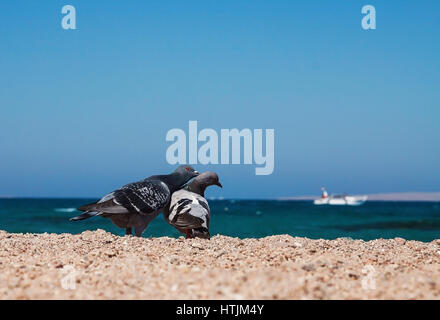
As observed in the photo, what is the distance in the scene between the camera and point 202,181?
9.50 meters

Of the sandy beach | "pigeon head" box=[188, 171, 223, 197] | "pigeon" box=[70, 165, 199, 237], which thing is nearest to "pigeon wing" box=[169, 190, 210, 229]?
"pigeon" box=[70, 165, 199, 237]

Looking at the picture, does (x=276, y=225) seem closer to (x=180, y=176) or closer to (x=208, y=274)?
(x=180, y=176)

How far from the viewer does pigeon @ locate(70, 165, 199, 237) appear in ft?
27.4

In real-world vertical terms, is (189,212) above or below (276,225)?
above

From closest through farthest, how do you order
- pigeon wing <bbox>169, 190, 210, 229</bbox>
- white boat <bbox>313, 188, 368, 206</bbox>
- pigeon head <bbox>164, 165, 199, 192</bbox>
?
1. pigeon wing <bbox>169, 190, 210, 229</bbox>
2. pigeon head <bbox>164, 165, 199, 192</bbox>
3. white boat <bbox>313, 188, 368, 206</bbox>

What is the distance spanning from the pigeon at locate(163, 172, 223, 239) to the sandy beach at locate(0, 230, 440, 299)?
A: 1.31m

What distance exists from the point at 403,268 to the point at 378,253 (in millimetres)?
1449

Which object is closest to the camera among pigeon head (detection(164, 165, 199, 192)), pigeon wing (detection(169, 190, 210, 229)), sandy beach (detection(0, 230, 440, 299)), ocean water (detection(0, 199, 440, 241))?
sandy beach (detection(0, 230, 440, 299))

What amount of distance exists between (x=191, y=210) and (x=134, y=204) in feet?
3.10

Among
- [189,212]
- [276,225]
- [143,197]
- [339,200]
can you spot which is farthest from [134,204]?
[339,200]

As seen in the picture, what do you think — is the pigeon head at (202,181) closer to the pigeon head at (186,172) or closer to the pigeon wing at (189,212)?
the pigeon head at (186,172)

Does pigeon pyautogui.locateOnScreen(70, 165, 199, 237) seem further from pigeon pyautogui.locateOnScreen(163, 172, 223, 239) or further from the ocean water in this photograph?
the ocean water
